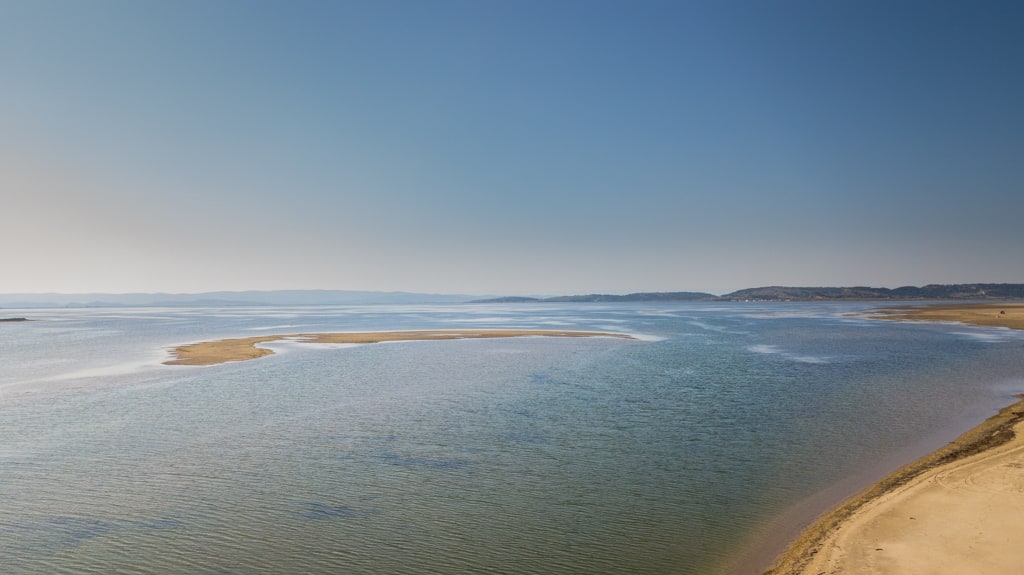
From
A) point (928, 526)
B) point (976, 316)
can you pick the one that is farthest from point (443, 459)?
point (976, 316)

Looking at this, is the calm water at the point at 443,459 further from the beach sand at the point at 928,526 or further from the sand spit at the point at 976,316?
the sand spit at the point at 976,316

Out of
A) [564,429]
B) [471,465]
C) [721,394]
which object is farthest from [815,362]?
[471,465]

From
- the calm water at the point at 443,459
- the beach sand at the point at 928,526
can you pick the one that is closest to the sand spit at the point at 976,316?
the calm water at the point at 443,459

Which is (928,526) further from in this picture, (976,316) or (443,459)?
(976,316)

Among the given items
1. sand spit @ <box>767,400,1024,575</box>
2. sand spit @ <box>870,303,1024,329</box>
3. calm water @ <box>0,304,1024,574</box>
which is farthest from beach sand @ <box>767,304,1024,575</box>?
sand spit @ <box>870,303,1024,329</box>

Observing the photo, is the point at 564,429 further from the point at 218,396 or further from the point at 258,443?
the point at 218,396

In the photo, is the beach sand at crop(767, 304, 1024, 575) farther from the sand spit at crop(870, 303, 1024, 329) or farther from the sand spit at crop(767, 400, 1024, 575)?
the sand spit at crop(870, 303, 1024, 329)
